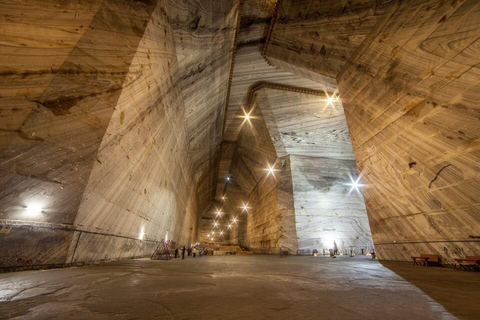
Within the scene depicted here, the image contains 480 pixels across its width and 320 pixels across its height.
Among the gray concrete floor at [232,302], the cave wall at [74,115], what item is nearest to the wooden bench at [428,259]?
the gray concrete floor at [232,302]

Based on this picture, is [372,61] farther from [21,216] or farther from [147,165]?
[21,216]

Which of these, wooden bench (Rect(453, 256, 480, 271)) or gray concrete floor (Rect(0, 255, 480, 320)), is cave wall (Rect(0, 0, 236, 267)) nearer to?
gray concrete floor (Rect(0, 255, 480, 320))

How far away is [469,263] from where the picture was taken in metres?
3.83

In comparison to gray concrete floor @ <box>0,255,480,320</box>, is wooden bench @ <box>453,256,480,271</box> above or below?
above

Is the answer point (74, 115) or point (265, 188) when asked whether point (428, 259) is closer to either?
point (74, 115)

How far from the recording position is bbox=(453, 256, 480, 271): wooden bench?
3.68 meters

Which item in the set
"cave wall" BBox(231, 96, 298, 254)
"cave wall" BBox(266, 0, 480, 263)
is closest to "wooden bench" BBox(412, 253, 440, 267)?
"cave wall" BBox(266, 0, 480, 263)

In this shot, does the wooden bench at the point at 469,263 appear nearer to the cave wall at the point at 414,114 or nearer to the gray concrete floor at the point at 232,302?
the cave wall at the point at 414,114

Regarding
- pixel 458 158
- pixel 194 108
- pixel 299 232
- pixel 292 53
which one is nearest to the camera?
pixel 458 158

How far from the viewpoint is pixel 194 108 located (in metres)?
8.70

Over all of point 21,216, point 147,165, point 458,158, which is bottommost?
point 21,216

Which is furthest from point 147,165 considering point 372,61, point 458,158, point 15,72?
point 458,158

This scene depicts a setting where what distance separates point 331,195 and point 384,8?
950 centimetres

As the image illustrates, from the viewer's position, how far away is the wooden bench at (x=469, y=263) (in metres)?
3.68
